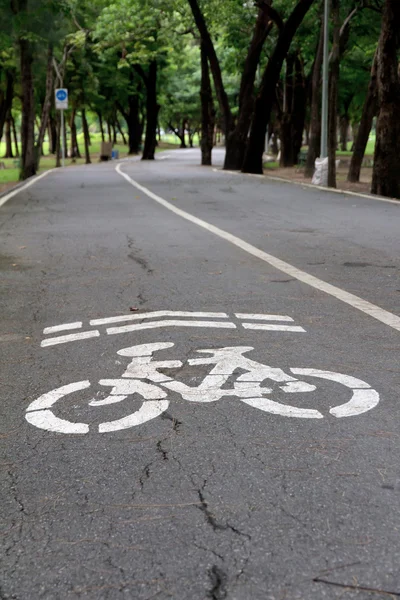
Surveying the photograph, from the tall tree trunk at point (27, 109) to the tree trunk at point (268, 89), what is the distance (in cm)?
783

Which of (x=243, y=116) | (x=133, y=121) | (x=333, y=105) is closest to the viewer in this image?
(x=333, y=105)

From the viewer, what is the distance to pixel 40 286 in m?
8.12

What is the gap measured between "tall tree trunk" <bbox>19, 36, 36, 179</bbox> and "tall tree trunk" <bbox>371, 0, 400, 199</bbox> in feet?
48.0

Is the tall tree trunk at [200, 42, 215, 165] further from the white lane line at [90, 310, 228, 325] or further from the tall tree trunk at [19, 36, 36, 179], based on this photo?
the white lane line at [90, 310, 228, 325]

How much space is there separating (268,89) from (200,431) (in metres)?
26.9

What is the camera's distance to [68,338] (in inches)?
232

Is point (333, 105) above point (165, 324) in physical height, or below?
above

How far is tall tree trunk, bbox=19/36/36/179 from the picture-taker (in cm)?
3012

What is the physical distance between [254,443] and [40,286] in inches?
186

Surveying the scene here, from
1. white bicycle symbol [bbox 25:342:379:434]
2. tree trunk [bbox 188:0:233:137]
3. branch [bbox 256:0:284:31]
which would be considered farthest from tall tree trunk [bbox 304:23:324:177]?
white bicycle symbol [bbox 25:342:379:434]

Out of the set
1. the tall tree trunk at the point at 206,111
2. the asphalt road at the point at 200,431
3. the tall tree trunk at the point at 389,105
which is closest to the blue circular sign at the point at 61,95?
the tall tree trunk at the point at 206,111

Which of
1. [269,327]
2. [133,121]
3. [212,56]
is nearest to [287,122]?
[212,56]

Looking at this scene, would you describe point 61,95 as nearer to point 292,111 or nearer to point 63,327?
point 292,111

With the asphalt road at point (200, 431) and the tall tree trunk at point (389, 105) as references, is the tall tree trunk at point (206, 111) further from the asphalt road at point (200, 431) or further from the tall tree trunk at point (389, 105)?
the asphalt road at point (200, 431)
